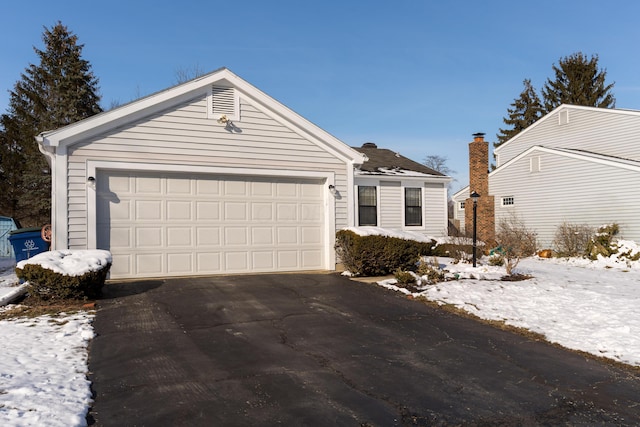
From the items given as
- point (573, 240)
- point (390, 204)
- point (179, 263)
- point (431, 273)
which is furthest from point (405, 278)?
point (573, 240)

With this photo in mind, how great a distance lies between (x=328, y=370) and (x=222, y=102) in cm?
808

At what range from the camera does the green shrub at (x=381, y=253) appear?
424 inches

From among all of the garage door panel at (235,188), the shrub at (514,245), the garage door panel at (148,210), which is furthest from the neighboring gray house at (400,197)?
the garage door panel at (148,210)

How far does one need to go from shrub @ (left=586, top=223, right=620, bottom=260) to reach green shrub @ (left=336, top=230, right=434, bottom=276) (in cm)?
808

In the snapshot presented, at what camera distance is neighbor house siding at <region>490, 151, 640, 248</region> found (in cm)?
1769

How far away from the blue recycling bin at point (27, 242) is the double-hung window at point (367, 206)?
10.7 meters

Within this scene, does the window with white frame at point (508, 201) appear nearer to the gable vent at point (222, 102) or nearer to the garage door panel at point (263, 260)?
the garage door panel at point (263, 260)

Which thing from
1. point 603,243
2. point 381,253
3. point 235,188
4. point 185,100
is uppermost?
point 185,100

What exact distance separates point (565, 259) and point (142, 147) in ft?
48.5

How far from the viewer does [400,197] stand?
18.8 meters

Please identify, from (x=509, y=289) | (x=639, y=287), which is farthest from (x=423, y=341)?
(x=639, y=287)

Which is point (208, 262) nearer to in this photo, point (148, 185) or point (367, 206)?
point (148, 185)

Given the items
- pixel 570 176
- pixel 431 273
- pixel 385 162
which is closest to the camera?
pixel 431 273

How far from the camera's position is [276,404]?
4.07 metres
